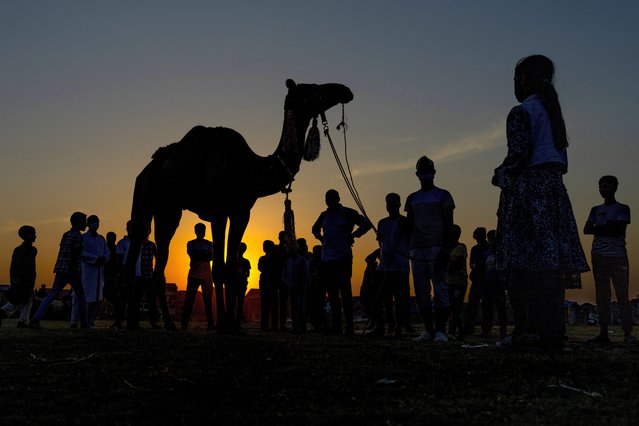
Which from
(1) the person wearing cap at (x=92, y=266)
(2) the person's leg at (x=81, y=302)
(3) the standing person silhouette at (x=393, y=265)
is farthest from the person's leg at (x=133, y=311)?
(3) the standing person silhouette at (x=393, y=265)

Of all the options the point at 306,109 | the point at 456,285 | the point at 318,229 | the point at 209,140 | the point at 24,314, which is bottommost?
the point at 24,314

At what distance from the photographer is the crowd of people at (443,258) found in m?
6.09

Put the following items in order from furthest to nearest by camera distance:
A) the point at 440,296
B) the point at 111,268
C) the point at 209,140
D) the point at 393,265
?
the point at 111,268
the point at 393,265
the point at 209,140
the point at 440,296

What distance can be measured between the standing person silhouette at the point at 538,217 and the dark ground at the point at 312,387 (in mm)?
477

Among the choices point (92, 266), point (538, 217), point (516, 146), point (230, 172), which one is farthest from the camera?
point (92, 266)

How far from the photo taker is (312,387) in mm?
4445

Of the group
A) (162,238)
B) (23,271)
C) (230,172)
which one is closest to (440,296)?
(230,172)

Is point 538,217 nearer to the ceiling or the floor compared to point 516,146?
nearer to the floor

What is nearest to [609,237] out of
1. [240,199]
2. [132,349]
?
[240,199]

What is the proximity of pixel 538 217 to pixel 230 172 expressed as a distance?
5021 mm

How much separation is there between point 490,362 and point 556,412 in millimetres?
1868

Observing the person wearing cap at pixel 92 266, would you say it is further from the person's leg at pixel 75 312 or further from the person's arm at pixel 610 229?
the person's arm at pixel 610 229

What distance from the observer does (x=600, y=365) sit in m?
5.40

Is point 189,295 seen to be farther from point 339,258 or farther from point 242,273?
point 339,258
